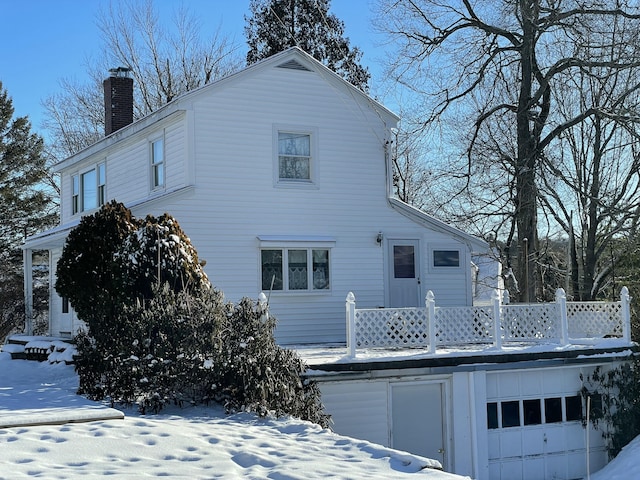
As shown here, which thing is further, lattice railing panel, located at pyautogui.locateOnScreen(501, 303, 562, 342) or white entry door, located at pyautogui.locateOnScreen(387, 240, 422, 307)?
white entry door, located at pyautogui.locateOnScreen(387, 240, 422, 307)

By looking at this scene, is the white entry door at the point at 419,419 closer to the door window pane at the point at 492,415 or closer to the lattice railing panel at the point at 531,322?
the door window pane at the point at 492,415

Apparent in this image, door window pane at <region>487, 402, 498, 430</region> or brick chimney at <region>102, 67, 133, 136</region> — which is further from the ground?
brick chimney at <region>102, 67, 133, 136</region>

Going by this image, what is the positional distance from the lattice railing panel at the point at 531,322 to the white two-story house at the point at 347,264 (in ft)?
0.16

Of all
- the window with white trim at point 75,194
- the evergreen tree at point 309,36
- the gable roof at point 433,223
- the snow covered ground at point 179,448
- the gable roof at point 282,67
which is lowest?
the snow covered ground at point 179,448

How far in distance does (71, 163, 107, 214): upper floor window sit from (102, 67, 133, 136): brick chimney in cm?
142

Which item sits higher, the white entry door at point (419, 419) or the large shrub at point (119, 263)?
the large shrub at point (119, 263)

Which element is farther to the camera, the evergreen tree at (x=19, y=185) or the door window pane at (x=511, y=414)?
the evergreen tree at (x=19, y=185)

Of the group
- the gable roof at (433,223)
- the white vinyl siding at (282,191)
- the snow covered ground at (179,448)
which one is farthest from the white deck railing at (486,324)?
the snow covered ground at (179,448)

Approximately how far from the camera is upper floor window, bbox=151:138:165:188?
65.4 feet

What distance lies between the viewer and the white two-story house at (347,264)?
1642cm

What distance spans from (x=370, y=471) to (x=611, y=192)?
23.5 meters

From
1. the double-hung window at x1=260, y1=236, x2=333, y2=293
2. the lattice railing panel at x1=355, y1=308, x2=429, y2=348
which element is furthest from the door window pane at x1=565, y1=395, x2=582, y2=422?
the double-hung window at x1=260, y1=236, x2=333, y2=293

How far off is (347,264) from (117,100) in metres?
9.47

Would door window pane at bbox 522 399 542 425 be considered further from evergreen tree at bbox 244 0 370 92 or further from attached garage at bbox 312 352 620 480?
evergreen tree at bbox 244 0 370 92
